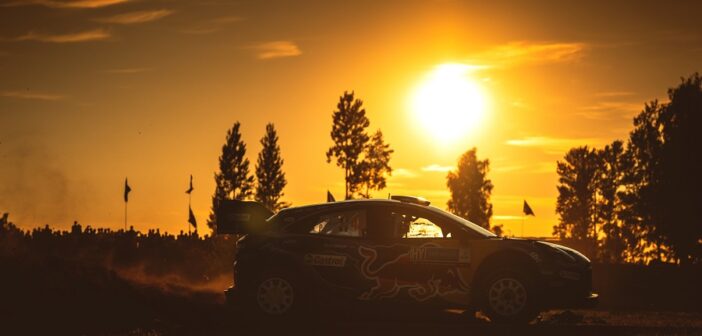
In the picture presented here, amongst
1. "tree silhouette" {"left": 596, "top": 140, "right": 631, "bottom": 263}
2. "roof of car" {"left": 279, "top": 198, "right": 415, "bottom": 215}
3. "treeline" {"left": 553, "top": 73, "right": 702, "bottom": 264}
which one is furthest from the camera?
"tree silhouette" {"left": 596, "top": 140, "right": 631, "bottom": 263}

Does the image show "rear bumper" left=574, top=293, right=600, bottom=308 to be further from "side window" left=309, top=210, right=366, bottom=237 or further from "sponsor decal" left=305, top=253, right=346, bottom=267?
"sponsor decal" left=305, top=253, right=346, bottom=267

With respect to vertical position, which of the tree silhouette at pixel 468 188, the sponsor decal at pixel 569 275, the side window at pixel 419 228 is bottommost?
the sponsor decal at pixel 569 275

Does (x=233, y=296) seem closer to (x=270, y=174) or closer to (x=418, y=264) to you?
(x=418, y=264)

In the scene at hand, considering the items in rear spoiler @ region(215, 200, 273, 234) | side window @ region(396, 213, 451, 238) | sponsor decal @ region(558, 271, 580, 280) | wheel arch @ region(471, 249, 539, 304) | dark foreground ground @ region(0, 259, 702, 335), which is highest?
rear spoiler @ region(215, 200, 273, 234)

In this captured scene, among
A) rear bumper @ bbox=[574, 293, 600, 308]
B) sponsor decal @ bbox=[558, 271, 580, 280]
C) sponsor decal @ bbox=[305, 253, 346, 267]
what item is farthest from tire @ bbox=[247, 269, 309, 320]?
rear bumper @ bbox=[574, 293, 600, 308]

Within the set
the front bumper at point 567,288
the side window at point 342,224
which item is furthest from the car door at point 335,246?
the front bumper at point 567,288

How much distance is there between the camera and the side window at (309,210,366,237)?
1574 centimetres

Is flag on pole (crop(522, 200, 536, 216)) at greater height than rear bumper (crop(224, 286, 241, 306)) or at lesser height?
greater

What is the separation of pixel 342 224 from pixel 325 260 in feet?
2.14

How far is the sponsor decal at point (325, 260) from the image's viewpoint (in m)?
15.6

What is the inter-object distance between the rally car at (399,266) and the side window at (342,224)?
16 millimetres

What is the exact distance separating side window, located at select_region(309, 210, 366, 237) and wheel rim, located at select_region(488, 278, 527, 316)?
2.22 metres

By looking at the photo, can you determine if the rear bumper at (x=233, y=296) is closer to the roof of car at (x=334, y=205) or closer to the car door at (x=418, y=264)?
the roof of car at (x=334, y=205)

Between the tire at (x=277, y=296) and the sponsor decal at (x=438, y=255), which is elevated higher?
the sponsor decal at (x=438, y=255)
